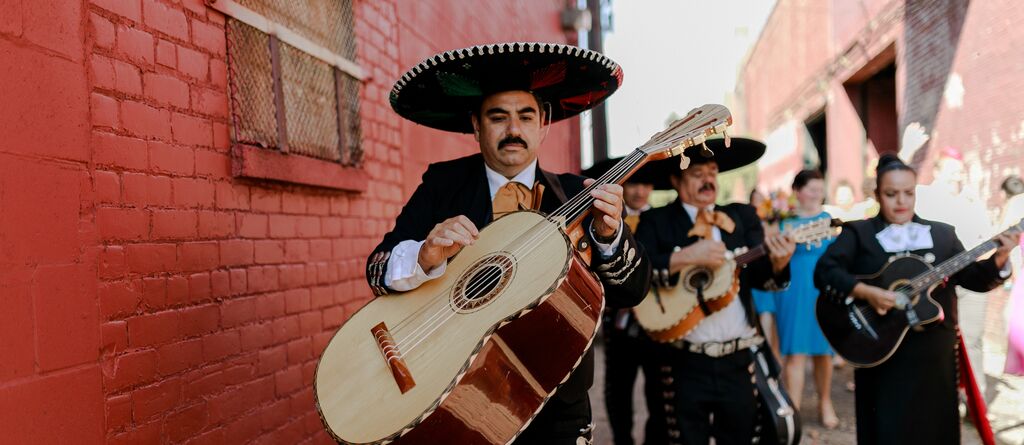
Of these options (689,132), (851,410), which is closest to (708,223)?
(689,132)

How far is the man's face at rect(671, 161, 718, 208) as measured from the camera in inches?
150

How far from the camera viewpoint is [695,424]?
11.6 ft

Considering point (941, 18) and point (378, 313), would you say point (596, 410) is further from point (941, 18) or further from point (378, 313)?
point (941, 18)

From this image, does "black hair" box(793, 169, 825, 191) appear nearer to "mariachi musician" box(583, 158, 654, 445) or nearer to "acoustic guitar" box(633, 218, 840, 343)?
"mariachi musician" box(583, 158, 654, 445)

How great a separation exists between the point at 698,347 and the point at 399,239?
184 centimetres

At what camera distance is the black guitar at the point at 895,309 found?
3.53 meters

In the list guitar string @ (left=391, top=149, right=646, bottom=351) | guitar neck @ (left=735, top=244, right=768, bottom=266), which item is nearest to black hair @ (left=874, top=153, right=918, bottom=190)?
guitar neck @ (left=735, top=244, right=768, bottom=266)

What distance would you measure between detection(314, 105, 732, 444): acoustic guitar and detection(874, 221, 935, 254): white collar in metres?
2.17

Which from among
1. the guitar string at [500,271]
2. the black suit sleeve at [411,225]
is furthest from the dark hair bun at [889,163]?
the black suit sleeve at [411,225]

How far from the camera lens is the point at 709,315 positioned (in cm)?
362

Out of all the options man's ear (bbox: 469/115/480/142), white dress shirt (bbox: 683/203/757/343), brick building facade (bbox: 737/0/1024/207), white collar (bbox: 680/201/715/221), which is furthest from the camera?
brick building facade (bbox: 737/0/1024/207)

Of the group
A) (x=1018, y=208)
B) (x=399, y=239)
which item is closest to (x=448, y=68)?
(x=399, y=239)

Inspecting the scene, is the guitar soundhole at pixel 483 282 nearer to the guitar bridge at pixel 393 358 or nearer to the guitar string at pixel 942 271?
the guitar bridge at pixel 393 358

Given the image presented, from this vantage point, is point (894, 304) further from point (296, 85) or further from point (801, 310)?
point (296, 85)
